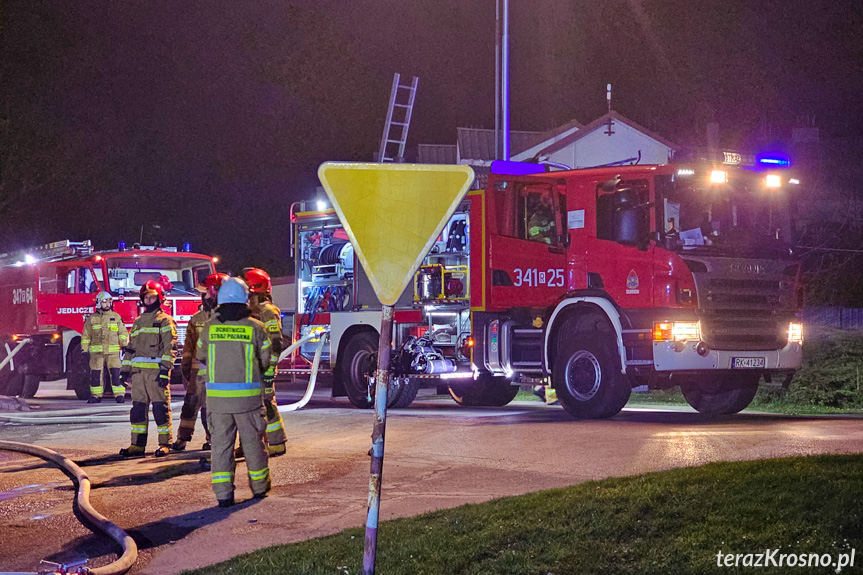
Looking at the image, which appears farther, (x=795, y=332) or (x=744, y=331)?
(x=795, y=332)

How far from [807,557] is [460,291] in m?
8.74

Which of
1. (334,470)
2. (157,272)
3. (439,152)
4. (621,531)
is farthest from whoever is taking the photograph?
(439,152)

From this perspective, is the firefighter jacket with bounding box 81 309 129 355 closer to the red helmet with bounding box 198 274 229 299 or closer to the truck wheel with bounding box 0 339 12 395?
the truck wheel with bounding box 0 339 12 395

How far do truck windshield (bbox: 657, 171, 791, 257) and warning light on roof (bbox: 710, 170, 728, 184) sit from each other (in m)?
0.04

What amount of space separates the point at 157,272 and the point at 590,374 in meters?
10.0

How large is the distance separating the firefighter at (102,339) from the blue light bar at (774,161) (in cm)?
1021

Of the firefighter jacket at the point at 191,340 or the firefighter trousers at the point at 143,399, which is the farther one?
the firefighter trousers at the point at 143,399

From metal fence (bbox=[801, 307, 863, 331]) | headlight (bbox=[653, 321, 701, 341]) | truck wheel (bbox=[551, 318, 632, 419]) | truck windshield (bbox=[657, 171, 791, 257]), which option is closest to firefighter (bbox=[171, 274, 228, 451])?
truck wheel (bbox=[551, 318, 632, 419])

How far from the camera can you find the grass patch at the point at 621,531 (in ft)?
17.2

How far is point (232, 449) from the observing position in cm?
780

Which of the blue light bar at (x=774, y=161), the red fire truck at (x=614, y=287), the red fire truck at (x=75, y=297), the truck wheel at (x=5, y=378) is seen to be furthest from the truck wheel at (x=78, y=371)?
the blue light bar at (x=774, y=161)

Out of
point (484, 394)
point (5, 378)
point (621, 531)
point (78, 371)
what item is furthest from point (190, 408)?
point (5, 378)

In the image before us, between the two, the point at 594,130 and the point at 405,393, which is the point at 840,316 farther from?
the point at 594,130

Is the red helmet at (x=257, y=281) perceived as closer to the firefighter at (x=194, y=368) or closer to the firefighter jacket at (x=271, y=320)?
the firefighter jacket at (x=271, y=320)
